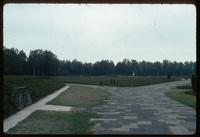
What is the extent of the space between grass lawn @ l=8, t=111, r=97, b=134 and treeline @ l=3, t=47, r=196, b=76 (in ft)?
141

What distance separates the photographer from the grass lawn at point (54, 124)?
8.84 m

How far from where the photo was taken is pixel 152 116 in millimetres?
12703

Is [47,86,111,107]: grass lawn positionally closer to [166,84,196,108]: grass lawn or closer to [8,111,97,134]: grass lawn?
[8,111,97,134]: grass lawn

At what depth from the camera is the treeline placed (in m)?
60.2

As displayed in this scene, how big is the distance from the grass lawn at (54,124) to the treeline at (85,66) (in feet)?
141

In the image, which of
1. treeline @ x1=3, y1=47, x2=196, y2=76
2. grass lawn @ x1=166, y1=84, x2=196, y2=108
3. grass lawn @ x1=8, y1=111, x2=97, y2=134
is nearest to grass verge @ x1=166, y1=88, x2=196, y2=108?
grass lawn @ x1=166, y1=84, x2=196, y2=108

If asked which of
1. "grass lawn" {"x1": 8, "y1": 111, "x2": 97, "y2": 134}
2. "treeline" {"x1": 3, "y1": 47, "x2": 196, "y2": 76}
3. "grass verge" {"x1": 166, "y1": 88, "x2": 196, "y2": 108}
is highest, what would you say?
"treeline" {"x1": 3, "y1": 47, "x2": 196, "y2": 76}

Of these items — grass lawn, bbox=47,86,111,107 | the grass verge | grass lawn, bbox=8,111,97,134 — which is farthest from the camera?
the grass verge

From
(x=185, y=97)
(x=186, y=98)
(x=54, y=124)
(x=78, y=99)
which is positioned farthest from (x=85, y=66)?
(x=54, y=124)

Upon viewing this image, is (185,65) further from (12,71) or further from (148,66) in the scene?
(12,71)

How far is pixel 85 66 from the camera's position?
Answer: 295 feet

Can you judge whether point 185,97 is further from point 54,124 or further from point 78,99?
point 54,124

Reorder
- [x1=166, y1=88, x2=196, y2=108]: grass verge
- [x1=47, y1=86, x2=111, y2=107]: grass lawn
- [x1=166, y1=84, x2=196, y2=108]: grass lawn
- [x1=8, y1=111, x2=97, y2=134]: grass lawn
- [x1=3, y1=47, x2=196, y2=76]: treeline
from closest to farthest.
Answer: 1. [x1=8, y1=111, x2=97, y2=134]: grass lawn
2. [x1=47, y1=86, x2=111, y2=107]: grass lawn
3. [x1=166, y1=88, x2=196, y2=108]: grass verge
4. [x1=166, y1=84, x2=196, y2=108]: grass lawn
5. [x1=3, y1=47, x2=196, y2=76]: treeline

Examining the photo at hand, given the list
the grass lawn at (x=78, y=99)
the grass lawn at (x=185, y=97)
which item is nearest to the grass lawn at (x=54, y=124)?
the grass lawn at (x=78, y=99)
